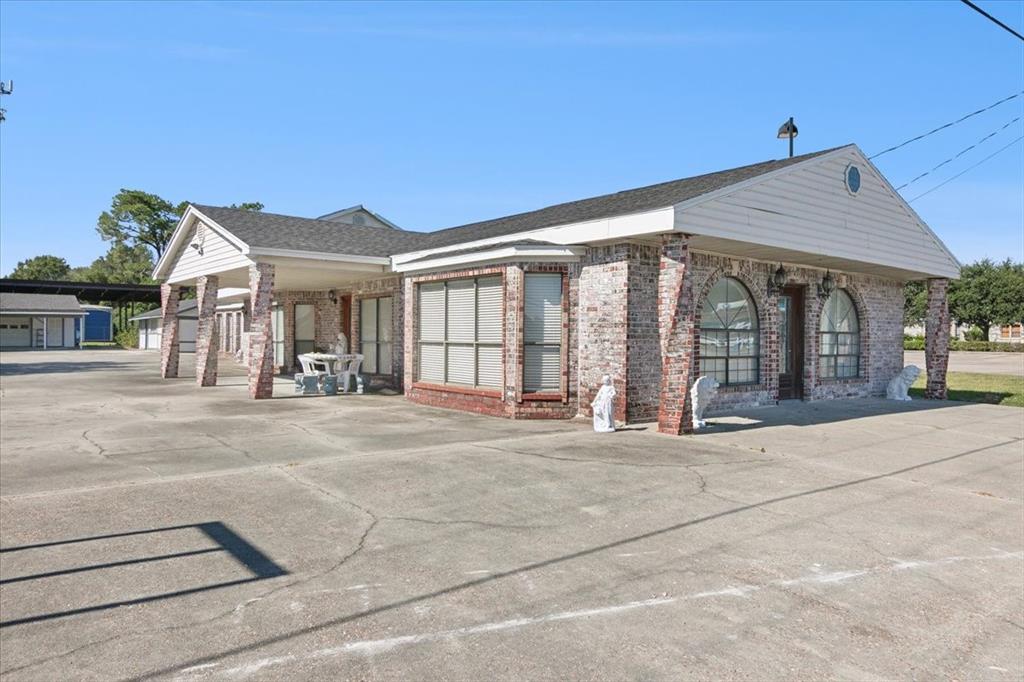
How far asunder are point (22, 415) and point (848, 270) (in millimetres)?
18030

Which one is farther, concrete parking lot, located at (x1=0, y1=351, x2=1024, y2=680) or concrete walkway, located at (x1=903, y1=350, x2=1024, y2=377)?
concrete walkway, located at (x1=903, y1=350, x2=1024, y2=377)

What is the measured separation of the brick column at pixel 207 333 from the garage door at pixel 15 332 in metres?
44.0

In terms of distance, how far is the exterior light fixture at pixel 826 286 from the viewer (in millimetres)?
14797

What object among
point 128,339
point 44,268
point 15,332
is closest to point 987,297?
point 128,339

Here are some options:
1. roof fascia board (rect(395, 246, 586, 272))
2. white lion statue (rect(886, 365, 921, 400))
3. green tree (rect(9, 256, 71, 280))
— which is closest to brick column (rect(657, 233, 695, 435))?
roof fascia board (rect(395, 246, 586, 272))

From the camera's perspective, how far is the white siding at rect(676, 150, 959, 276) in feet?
34.6

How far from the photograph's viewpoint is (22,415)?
39.4 ft

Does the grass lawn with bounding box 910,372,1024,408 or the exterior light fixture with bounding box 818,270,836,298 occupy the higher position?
the exterior light fixture with bounding box 818,270,836,298

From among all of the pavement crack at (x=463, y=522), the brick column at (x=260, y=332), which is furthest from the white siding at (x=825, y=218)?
the brick column at (x=260, y=332)

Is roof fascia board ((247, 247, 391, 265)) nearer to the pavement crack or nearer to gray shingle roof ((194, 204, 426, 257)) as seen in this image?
gray shingle roof ((194, 204, 426, 257))

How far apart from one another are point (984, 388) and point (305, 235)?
20.4 metres

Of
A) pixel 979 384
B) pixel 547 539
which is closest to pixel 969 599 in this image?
pixel 547 539

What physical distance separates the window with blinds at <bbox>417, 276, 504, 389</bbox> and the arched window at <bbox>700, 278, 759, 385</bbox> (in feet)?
13.4

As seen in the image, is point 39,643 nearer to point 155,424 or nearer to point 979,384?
point 155,424
